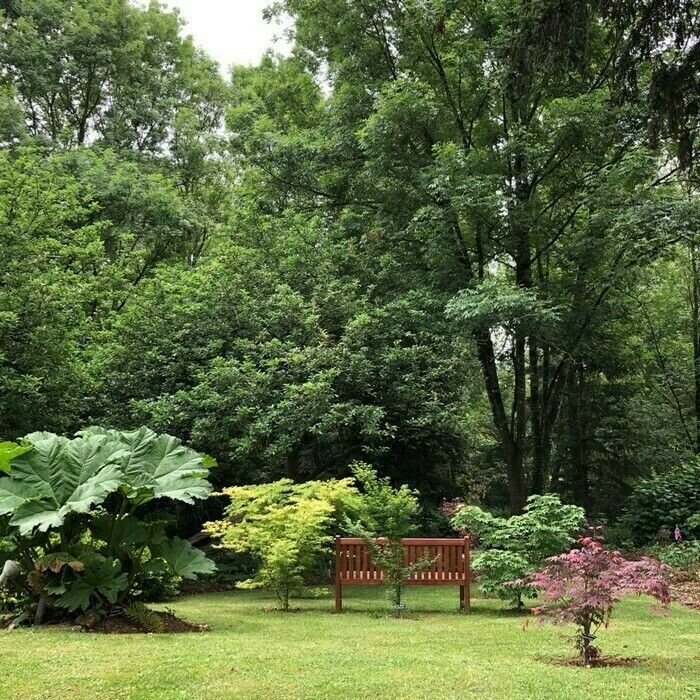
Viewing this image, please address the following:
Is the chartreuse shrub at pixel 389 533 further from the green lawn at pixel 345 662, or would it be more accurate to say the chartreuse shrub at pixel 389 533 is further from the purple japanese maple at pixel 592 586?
the purple japanese maple at pixel 592 586

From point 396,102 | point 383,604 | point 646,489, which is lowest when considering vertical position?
point 383,604

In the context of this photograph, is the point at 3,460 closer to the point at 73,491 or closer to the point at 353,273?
the point at 73,491

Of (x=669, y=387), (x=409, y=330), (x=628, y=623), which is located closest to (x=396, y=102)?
(x=409, y=330)

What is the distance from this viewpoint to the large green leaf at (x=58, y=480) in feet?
20.4

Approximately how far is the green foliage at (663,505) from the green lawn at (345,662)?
762 centimetres

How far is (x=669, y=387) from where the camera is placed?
21.5 metres

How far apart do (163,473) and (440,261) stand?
27.6 feet

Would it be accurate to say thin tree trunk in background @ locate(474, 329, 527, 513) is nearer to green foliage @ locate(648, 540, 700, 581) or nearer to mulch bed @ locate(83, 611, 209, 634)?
green foliage @ locate(648, 540, 700, 581)

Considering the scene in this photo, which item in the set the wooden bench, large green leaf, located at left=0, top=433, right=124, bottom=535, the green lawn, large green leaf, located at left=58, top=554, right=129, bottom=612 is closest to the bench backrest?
Answer: the wooden bench

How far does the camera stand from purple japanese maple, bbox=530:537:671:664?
488cm

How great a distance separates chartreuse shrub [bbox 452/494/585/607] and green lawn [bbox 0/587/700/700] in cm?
53

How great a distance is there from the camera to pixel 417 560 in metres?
8.35

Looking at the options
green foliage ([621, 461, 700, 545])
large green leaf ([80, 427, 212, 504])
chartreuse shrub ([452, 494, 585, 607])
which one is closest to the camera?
large green leaf ([80, 427, 212, 504])

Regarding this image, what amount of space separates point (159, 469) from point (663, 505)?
12435mm
